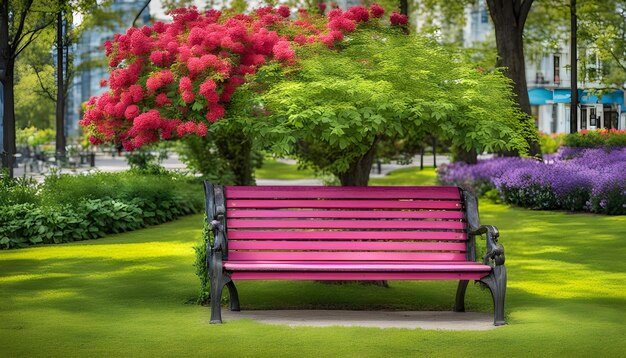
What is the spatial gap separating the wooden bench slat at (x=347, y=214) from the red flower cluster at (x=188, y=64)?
1017mm

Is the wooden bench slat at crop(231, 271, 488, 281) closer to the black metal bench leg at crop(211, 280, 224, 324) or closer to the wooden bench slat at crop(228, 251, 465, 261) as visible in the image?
the black metal bench leg at crop(211, 280, 224, 324)

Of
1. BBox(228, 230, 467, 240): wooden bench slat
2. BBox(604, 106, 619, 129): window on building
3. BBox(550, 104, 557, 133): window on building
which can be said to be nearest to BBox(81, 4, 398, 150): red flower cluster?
BBox(228, 230, 467, 240): wooden bench slat

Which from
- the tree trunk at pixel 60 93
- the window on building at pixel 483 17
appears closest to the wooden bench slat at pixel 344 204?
the tree trunk at pixel 60 93

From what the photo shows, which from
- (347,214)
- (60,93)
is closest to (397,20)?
Result: (347,214)

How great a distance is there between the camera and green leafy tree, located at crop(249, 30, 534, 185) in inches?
416

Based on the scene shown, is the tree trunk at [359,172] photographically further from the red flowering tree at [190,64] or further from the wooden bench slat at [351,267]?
the wooden bench slat at [351,267]

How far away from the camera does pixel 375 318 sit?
10.1 m

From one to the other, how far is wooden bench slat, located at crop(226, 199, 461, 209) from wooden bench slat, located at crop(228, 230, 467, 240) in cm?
25

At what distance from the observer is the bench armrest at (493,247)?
981cm

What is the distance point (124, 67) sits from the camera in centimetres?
1252

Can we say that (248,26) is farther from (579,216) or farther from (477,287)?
(579,216)

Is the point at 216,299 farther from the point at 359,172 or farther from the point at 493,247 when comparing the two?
the point at 359,172

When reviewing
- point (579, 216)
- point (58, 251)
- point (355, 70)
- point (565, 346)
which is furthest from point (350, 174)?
point (579, 216)

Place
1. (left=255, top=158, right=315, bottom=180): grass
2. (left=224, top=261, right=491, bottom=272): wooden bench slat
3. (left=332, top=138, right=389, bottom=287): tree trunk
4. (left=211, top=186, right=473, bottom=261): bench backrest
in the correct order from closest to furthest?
(left=224, top=261, right=491, bottom=272): wooden bench slat → (left=211, top=186, right=473, bottom=261): bench backrest → (left=332, top=138, right=389, bottom=287): tree trunk → (left=255, top=158, right=315, bottom=180): grass
